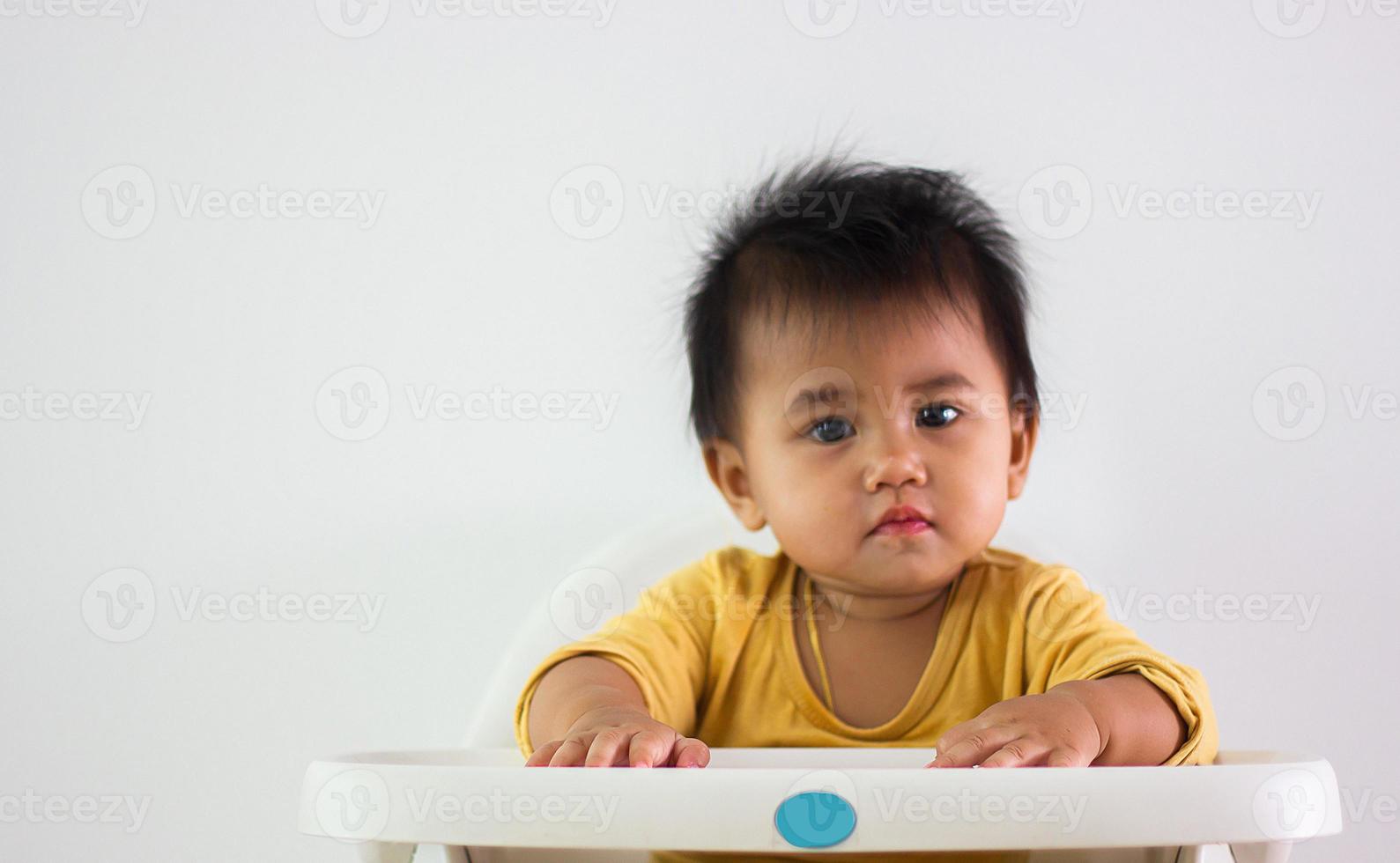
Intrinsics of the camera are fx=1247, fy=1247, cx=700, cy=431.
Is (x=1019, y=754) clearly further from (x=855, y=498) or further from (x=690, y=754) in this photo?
(x=855, y=498)

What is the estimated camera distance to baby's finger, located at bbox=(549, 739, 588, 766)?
74 centimetres

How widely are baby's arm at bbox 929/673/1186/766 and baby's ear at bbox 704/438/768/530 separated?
0.37 m

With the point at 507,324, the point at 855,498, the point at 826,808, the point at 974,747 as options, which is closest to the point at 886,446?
the point at 855,498

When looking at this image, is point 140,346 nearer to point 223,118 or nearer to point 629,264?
point 223,118

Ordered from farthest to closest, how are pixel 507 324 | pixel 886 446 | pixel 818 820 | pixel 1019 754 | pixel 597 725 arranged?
pixel 507 324
pixel 886 446
pixel 597 725
pixel 1019 754
pixel 818 820

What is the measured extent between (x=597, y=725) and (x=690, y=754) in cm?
8

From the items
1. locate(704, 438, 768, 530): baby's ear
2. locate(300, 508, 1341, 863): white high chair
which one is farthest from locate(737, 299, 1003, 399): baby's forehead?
locate(300, 508, 1341, 863): white high chair

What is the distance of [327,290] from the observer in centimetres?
143

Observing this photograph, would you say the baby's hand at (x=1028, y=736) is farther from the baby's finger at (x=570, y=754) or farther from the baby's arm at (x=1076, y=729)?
the baby's finger at (x=570, y=754)

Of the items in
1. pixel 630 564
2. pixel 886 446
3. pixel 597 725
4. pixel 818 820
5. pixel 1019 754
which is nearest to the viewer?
pixel 818 820

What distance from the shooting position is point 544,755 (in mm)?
769

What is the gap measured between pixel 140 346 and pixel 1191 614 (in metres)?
1.22

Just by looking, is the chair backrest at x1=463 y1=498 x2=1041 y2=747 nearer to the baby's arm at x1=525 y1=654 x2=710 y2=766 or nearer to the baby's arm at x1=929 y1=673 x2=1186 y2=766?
the baby's arm at x1=525 y1=654 x2=710 y2=766

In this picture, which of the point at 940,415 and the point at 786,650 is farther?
the point at 786,650
